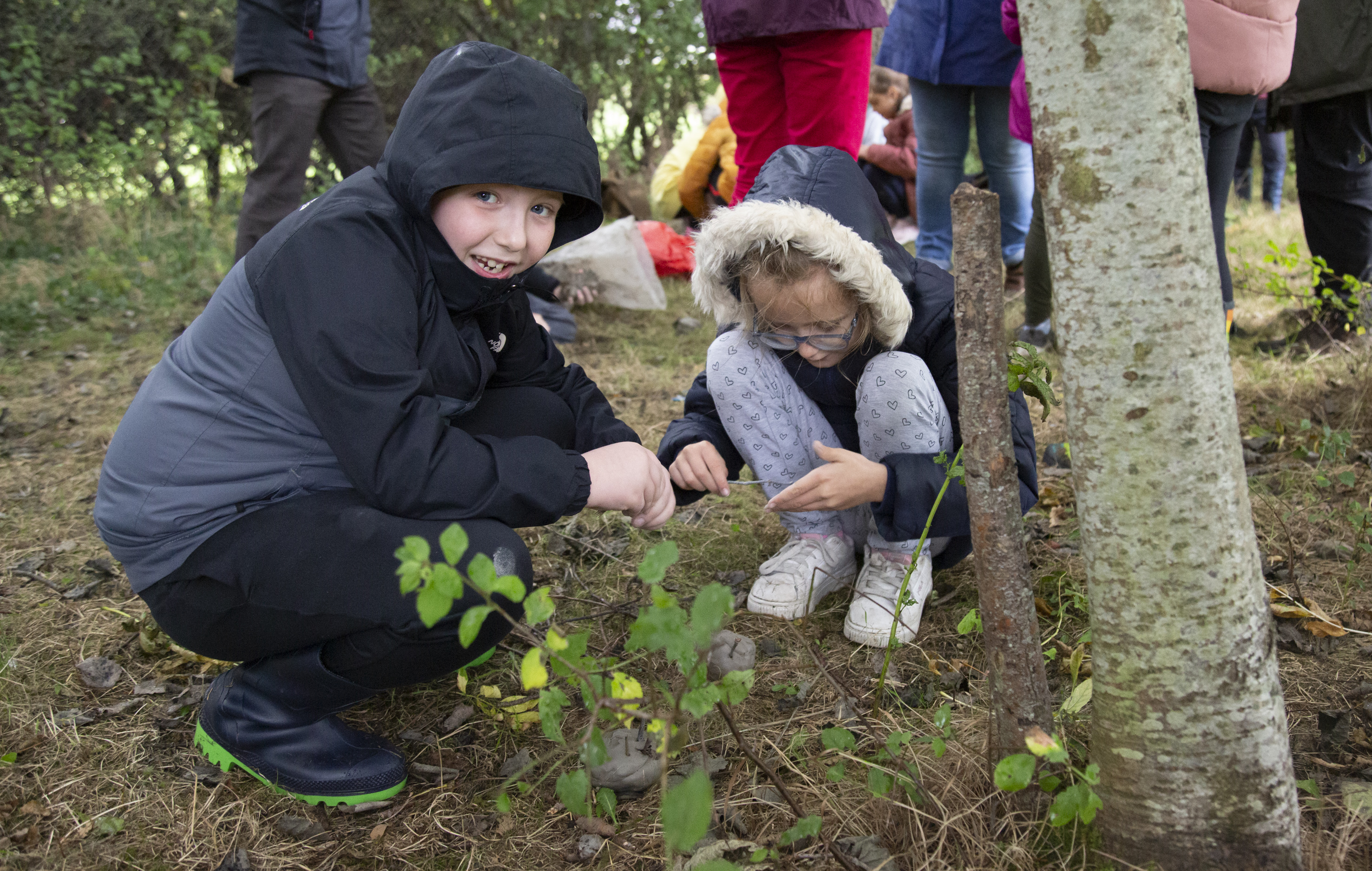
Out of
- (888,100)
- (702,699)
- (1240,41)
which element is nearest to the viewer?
(702,699)

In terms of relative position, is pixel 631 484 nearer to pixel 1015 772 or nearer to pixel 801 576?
pixel 801 576

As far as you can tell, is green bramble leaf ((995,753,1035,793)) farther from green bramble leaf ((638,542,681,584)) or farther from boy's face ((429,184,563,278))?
boy's face ((429,184,563,278))

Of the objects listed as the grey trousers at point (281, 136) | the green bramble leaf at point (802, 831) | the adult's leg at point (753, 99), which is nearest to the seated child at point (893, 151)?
the adult's leg at point (753, 99)

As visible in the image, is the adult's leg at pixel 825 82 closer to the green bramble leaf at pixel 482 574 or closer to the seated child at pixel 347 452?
the seated child at pixel 347 452

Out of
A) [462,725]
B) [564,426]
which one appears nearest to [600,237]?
A: [564,426]

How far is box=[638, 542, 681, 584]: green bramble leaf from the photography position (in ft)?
3.75

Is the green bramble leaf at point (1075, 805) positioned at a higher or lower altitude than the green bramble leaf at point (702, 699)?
lower

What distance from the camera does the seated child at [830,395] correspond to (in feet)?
6.14

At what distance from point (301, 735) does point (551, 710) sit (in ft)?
2.24

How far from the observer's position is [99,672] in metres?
2.10

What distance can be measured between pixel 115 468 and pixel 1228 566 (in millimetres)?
1792

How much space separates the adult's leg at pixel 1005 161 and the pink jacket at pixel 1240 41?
900 mm

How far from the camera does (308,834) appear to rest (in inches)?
64.5

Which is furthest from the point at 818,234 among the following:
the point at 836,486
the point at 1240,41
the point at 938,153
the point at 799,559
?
the point at 938,153
